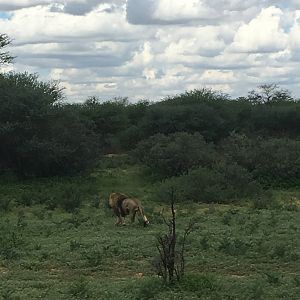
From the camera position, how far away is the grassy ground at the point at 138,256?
A: 10016 millimetres

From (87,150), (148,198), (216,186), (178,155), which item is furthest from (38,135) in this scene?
(216,186)

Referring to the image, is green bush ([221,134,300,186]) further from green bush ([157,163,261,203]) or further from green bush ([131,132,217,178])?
green bush ([157,163,261,203])

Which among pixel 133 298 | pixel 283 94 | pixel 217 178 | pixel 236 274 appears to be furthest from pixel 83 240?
pixel 283 94

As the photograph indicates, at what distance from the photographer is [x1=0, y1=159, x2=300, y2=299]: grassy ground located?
1002 cm

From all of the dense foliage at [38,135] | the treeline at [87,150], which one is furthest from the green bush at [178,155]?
the dense foliage at [38,135]

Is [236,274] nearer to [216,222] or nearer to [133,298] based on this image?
[133,298]

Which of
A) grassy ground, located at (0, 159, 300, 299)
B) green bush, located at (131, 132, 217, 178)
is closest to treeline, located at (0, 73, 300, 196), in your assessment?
green bush, located at (131, 132, 217, 178)

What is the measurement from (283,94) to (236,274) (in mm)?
52948

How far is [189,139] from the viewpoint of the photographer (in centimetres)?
3406

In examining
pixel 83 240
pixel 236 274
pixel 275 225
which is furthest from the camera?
pixel 275 225

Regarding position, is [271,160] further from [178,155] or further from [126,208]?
[126,208]

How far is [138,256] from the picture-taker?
516 inches

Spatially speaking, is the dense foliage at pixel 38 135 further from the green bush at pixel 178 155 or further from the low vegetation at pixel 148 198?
the green bush at pixel 178 155

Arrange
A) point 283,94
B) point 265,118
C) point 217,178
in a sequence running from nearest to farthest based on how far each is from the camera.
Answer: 1. point 217,178
2. point 265,118
3. point 283,94
